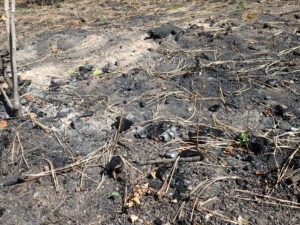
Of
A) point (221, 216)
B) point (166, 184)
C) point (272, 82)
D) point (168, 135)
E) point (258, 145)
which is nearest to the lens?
point (221, 216)

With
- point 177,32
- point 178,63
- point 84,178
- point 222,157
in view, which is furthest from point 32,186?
point 177,32

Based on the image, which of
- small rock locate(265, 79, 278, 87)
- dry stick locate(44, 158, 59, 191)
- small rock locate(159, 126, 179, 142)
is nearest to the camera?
dry stick locate(44, 158, 59, 191)

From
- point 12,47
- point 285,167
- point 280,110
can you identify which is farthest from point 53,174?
point 280,110

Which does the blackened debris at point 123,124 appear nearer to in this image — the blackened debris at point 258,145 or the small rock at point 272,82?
the blackened debris at point 258,145

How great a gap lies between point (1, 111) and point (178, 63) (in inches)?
71.8

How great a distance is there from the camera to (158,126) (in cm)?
304

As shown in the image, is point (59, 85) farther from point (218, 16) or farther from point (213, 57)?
point (218, 16)

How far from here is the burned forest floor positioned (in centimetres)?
240

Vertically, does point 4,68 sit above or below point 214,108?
above

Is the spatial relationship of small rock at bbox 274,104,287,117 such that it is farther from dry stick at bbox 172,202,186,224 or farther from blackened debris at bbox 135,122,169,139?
dry stick at bbox 172,202,186,224

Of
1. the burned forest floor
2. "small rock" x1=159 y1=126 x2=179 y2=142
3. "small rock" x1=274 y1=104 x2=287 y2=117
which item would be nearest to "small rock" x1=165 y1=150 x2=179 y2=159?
the burned forest floor

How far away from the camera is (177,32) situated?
4695mm

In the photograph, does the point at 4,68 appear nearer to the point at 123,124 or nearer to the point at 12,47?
the point at 12,47

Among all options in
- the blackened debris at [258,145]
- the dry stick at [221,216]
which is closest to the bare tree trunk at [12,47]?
the dry stick at [221,216]
